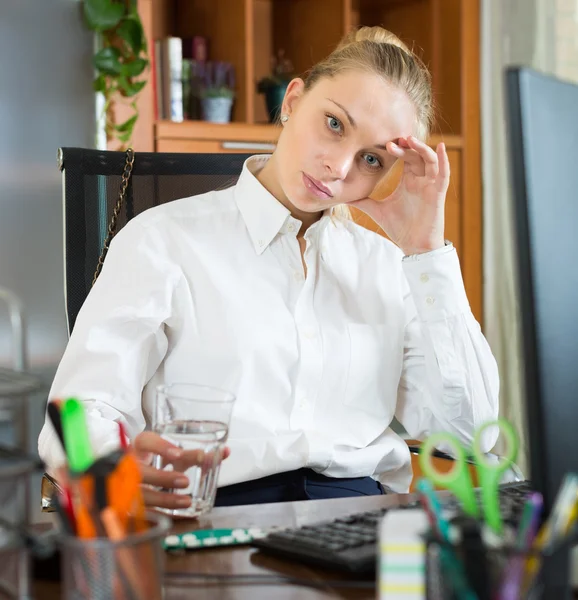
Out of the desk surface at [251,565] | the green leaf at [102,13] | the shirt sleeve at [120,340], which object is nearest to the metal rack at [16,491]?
the desk surface at [251,565]

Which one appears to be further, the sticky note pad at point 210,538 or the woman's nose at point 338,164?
the woman's nose at point 338,164

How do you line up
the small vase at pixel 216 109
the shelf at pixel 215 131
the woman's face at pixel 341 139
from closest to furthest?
the woman's face at pixel 341 139 < the shelf at pixel 215 131 < the small vase at pixel 216 109

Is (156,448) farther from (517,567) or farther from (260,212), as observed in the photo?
(260,212)

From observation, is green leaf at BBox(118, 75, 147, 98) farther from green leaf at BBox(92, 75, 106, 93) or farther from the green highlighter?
the green highlighter

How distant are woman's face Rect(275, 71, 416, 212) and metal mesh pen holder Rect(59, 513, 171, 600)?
2.73 feet

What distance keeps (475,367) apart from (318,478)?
12.3 inches

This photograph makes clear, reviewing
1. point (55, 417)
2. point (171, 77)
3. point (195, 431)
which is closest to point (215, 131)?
point (171, 77)

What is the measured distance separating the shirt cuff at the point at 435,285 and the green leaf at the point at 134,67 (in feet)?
5.19

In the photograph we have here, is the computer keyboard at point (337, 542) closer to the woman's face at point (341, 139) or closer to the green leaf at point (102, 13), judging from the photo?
the woman's face at point (341, 139)

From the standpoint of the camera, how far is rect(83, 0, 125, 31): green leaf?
2.75 m

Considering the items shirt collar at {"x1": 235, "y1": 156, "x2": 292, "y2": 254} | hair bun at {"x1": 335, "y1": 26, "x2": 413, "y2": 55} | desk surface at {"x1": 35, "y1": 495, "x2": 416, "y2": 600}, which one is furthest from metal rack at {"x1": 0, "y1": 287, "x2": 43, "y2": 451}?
hair bun at {"x1": 335, "y1": 26, "x2": 413, "y2": 55}

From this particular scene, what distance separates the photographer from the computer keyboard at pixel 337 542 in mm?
768

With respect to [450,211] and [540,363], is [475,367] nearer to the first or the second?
[540,363]

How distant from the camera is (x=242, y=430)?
1.33 meters
